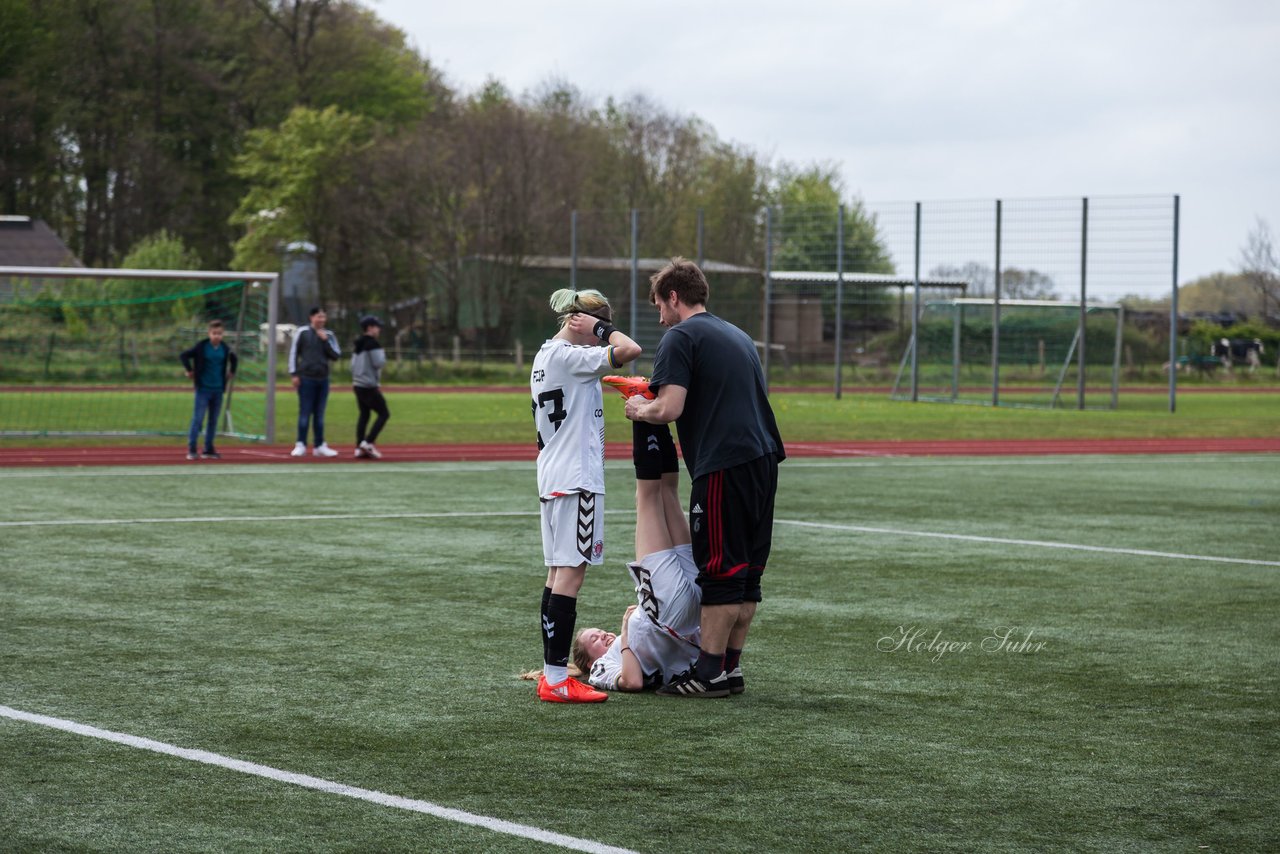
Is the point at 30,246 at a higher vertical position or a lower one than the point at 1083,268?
higher

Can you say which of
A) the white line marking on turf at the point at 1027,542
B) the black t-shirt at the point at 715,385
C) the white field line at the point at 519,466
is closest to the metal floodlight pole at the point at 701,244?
the white field line at the point at 519,466

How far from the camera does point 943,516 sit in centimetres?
1439

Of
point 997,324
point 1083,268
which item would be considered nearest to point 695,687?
point 1083,268

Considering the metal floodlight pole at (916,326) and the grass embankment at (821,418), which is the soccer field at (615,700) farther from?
the metal floodlight pole at (916,326)

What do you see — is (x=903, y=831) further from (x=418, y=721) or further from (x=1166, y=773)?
(x=418, y=721)

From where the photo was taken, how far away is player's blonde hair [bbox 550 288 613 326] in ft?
22.8

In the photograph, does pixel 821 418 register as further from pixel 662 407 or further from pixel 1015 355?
pixel 662 407

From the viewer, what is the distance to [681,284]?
6965 mm

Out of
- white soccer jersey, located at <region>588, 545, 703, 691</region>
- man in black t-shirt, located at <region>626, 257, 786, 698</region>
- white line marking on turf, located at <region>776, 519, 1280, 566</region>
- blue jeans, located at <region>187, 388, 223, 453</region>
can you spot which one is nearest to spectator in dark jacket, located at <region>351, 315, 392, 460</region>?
blue jeans, located at <region>187, 388, 223, 453</region>

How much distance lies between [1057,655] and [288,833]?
14.5 ft

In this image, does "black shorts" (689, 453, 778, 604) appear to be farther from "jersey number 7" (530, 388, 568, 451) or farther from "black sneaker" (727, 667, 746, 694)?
"jersey number 7" (530, 388, 568, 451)

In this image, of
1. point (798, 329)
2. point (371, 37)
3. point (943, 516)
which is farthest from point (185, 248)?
point (943, 516)

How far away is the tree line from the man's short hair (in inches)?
1669

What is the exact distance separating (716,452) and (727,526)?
32 centimetres
